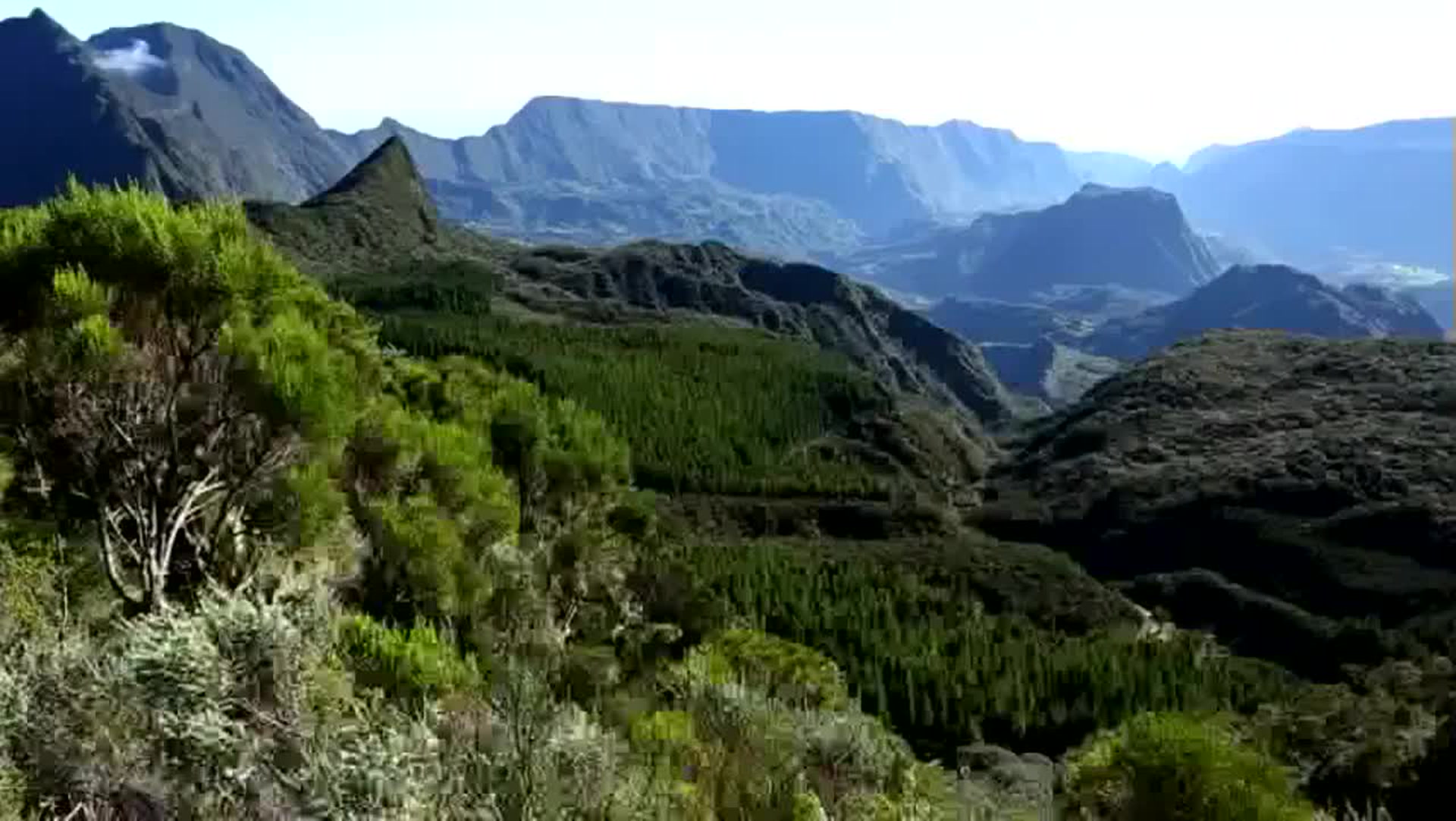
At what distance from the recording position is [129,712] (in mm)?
9234

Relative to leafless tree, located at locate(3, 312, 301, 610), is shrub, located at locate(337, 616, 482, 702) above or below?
below

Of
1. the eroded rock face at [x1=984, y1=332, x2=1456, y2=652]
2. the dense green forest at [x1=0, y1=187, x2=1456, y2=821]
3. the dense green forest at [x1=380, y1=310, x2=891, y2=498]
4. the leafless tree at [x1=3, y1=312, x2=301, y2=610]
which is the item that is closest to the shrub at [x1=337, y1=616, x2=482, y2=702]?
the dense green forest at [x1=0, y1=187, x2=1456, y2=821]

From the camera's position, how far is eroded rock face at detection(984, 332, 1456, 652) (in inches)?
4751

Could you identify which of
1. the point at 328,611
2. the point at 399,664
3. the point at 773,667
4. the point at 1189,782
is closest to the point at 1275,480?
the point at 773,667

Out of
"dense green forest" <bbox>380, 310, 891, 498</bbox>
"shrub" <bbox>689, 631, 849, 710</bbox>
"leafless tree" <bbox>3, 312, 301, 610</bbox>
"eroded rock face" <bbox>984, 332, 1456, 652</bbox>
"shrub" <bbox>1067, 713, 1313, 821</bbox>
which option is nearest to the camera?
"leafless tree" <bbox>3, 312, 301, 610</bbox>

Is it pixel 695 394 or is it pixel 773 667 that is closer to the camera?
pixel 773 667

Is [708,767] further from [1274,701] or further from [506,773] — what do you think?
[1274,701]

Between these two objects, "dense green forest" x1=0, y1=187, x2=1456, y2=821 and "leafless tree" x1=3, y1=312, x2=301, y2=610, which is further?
"leafless tree" x1=3, y1=312, x2=301, y2=610

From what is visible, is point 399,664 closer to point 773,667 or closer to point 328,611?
point 328,611

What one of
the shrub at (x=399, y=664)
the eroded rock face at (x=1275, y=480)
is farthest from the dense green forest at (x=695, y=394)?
the shrub at (x=399, y=664)

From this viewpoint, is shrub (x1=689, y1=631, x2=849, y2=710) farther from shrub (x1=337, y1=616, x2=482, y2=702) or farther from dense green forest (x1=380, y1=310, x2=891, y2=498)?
dense green forest (x1=380, y1=310, x2=891, y2=498)

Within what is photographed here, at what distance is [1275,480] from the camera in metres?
139

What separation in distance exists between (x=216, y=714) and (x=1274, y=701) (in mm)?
79664

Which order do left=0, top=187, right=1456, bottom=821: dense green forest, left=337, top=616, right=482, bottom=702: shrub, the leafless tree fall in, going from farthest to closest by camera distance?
the leafless tree < left=337, top=616, right=482, bottom=702: shrub < left=0, top=187, right=1456, bottom=821: dense green forest
